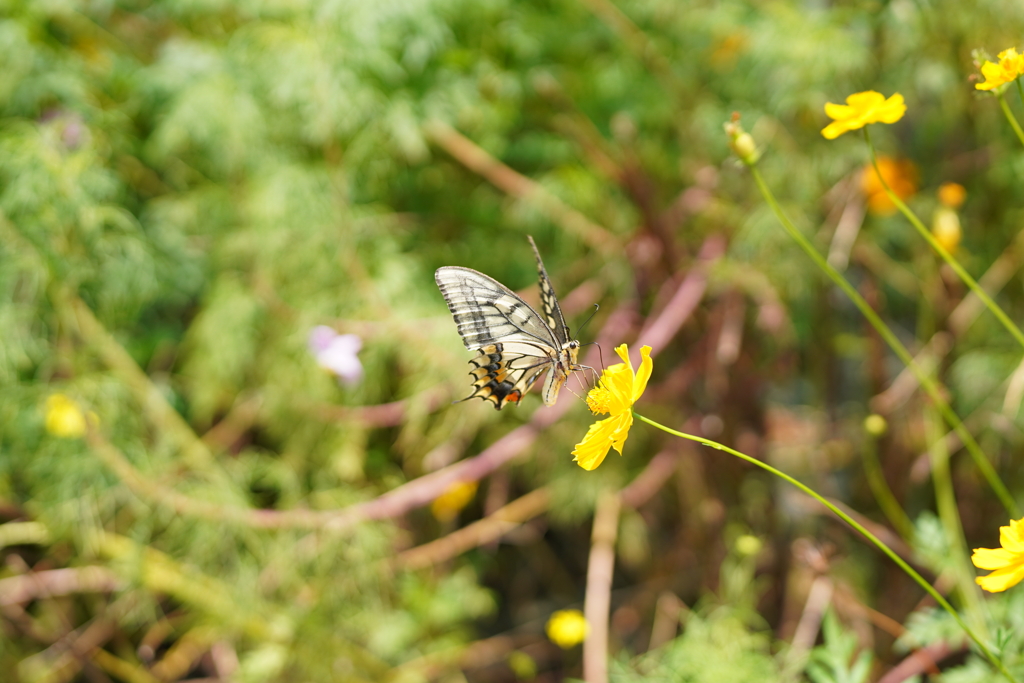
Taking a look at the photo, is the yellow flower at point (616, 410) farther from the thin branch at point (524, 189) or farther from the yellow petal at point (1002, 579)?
the thin branch at point (524, 189)

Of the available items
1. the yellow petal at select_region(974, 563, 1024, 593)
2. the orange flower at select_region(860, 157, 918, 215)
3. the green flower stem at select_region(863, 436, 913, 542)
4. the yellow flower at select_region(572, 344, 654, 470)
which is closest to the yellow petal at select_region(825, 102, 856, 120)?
the yellow flower at select_region(572, 344, 654, 470)

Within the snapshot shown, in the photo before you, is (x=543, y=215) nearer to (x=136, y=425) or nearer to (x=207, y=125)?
(x=207, y=125)

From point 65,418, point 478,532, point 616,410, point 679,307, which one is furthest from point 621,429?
point 65,418

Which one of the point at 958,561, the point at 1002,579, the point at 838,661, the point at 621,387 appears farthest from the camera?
the point at 958,561

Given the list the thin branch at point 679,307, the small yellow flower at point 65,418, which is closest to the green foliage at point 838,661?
the thin branch at point 679,307

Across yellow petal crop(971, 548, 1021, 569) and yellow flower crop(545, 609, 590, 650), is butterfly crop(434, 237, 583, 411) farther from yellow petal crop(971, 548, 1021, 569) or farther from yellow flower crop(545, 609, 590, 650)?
yellow flower crop(545, 609, 590, 650)

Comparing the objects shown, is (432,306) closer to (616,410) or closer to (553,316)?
(553,316)

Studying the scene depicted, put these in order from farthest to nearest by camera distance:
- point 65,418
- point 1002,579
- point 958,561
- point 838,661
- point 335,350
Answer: point 335,350
point 65,418
point 958,561
point 838,661
point 1002,579
